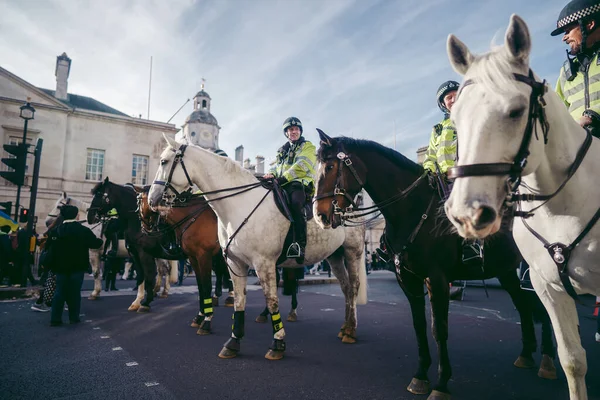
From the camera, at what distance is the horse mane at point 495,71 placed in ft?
5.04

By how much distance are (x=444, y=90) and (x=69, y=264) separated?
7015 millimetres

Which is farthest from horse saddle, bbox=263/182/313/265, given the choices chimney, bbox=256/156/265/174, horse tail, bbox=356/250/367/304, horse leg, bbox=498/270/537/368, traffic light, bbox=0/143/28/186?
chimney, bbox=256/156/265/174

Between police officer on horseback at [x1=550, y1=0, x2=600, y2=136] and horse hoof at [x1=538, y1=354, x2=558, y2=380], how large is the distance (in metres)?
2.51

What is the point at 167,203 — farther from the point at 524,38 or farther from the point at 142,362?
the point at 524,38

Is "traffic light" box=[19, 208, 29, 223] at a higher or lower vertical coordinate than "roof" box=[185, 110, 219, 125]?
lower

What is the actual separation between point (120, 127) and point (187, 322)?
26.4m

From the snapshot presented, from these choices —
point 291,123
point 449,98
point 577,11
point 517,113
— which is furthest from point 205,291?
point 577,11

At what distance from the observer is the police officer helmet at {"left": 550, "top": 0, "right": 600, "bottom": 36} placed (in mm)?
2221

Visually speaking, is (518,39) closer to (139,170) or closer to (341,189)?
(341,189)

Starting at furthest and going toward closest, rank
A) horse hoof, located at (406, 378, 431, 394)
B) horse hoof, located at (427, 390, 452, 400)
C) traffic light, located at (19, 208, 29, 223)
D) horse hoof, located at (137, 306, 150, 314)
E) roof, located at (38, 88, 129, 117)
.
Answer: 1. roof, located at (38, 88, 129, 117)
2. traffic light, located at (19, 208, 29, 223)
3. horse hoof, located at (137, 306, 150, 314)
4. horse hoof, located at (406, 378, 431, 394)
5. horse hoof, located at (427, 390, 452, 400)

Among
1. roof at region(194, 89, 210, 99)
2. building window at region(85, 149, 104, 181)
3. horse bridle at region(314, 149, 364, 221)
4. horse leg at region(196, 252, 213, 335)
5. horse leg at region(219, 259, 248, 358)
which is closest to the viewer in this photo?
horse bridle at region(314, 149, 364, 221)

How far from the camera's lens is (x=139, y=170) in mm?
28328

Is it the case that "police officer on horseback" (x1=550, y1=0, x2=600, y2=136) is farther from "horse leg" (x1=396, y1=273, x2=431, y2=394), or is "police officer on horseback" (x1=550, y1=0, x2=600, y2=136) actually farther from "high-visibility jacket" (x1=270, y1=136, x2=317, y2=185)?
"high-visibility jacket" (x1=270, y1=136, x2=317, y2=185)

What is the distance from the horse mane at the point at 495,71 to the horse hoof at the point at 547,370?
325cm
